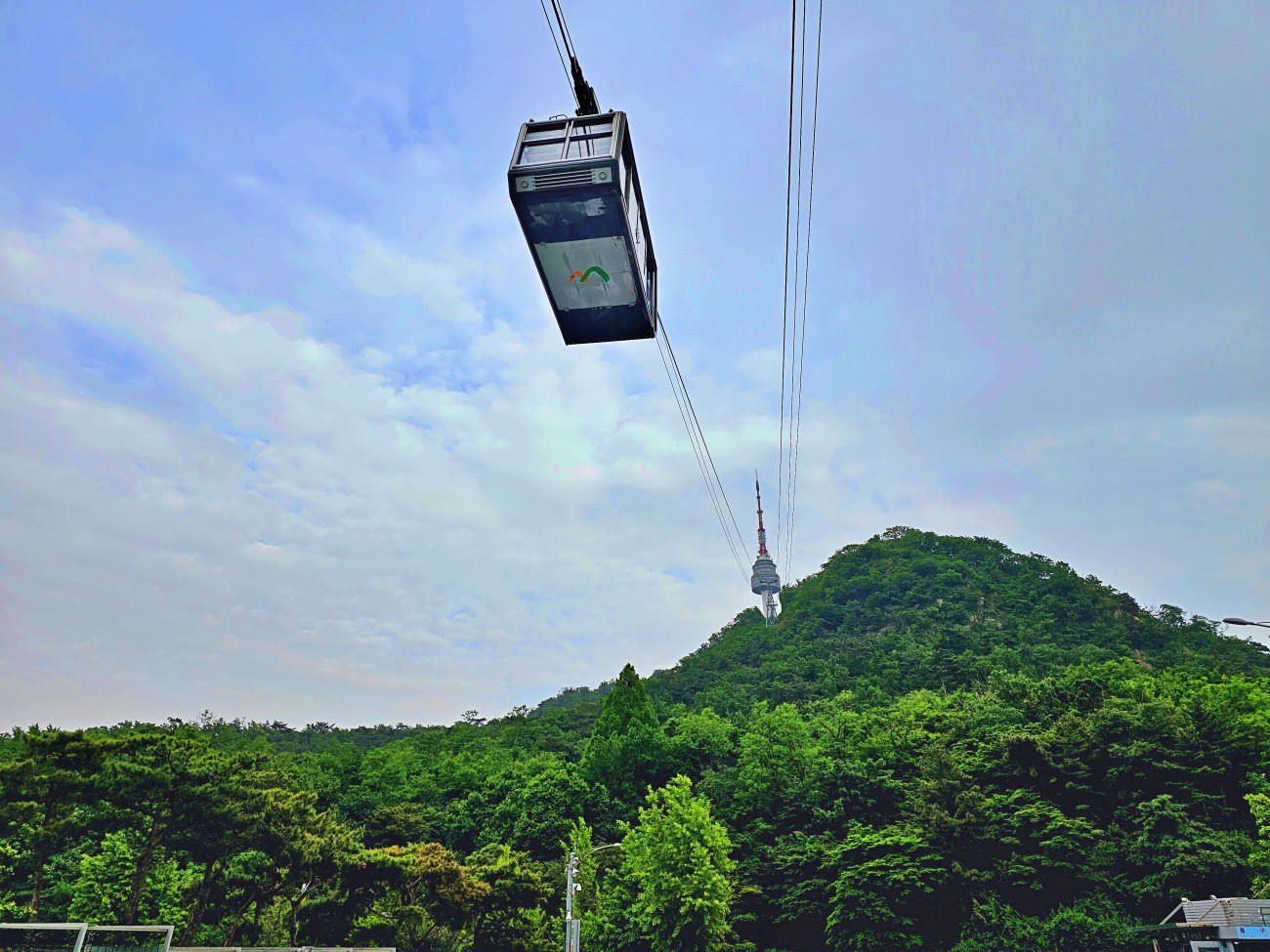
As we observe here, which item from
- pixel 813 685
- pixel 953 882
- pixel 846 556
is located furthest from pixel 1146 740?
pixel 846 556

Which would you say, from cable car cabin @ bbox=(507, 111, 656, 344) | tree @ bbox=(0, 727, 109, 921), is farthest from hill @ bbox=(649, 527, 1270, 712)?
cable car cabin @ bbox=(507, 111, 656, 344)

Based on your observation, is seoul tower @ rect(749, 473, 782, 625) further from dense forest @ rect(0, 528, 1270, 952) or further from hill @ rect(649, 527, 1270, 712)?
dense forest @ rect(0, 528, 1270, 952)

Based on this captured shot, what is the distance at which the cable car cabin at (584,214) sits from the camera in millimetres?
11969

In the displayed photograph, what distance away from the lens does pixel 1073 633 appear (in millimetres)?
86188

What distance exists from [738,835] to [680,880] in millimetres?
11183

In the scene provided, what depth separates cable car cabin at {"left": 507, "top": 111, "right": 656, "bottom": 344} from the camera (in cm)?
1197

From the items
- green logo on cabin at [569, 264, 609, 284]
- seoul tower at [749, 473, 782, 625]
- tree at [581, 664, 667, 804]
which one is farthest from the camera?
seoul tower at [749, 473, 782, 625]

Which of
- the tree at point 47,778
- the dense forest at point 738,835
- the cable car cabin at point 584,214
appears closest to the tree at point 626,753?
the dense forest at point 738,835

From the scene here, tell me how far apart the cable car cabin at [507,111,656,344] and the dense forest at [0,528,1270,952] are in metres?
32.2

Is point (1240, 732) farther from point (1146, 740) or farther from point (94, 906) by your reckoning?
point (94, 906)

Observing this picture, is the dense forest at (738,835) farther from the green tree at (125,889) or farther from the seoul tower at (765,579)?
the seoul tower at (765,579)

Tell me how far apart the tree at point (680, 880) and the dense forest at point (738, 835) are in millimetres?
135

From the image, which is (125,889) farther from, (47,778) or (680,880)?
(680,880)

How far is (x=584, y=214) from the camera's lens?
40.2 feet
